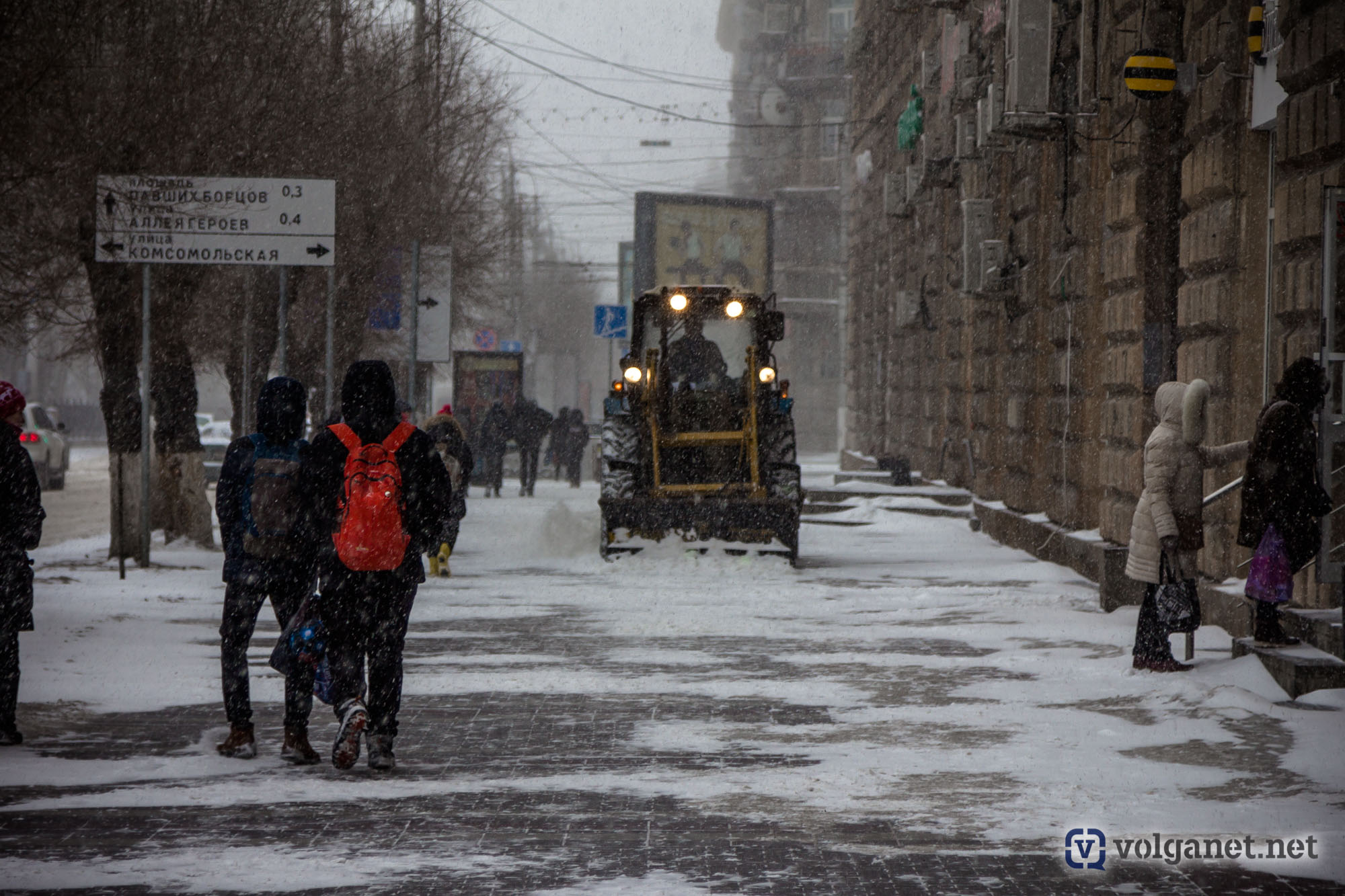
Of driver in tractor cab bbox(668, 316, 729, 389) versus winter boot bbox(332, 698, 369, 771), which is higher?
driver in tractor cab bbox(668, 316, 729, 389)

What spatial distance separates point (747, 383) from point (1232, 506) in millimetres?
8039

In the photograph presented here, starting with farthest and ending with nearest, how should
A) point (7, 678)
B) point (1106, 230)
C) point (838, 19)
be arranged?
1. point (838, 19)
2. point (1106, 230)
3. point (7, 678)

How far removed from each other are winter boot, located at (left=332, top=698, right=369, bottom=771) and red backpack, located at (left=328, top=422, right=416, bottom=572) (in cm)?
61

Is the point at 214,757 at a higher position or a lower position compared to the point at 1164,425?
lower

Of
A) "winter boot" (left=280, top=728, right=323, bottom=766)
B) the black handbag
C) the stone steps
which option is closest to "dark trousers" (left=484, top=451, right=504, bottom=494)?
the black handbag

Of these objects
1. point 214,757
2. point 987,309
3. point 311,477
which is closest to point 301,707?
point 214,757

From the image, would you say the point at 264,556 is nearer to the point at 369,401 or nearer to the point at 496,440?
the point at 369,401

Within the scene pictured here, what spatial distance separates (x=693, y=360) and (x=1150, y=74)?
775 cm

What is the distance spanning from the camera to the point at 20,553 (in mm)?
8445

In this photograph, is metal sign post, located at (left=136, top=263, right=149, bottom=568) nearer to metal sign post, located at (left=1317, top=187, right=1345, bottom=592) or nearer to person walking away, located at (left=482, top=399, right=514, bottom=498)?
metal sign post, located at (left=1317, top=187, right=1345, bottom=592)

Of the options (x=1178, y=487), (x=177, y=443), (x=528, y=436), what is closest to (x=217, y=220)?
(x=177, y=443)

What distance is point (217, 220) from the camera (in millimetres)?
16359

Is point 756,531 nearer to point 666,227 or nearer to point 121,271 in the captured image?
point 121,271

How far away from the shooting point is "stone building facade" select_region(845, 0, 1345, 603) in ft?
36.1
